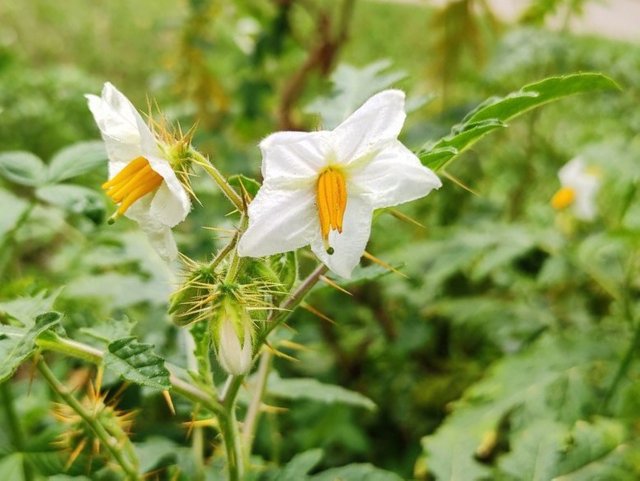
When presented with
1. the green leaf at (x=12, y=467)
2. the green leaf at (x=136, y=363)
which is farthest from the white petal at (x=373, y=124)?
the green leaf at (x=12, y=467)

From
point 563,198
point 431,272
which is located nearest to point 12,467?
point 431,272

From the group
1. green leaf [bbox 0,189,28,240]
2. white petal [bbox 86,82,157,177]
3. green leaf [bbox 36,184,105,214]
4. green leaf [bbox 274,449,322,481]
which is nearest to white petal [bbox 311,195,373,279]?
white petal [bbox 86,82,157,177]

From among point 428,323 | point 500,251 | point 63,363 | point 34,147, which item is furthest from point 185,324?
point 34,147

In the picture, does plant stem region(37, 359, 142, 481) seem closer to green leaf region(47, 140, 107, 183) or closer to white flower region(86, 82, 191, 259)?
white flower region(86, 82, 191, 259)

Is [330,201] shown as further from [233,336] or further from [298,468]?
[298,468]

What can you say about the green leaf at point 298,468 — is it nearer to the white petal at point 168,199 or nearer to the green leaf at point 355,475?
the green leaf at point 355,475

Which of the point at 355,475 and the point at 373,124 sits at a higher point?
the point at 373,124
